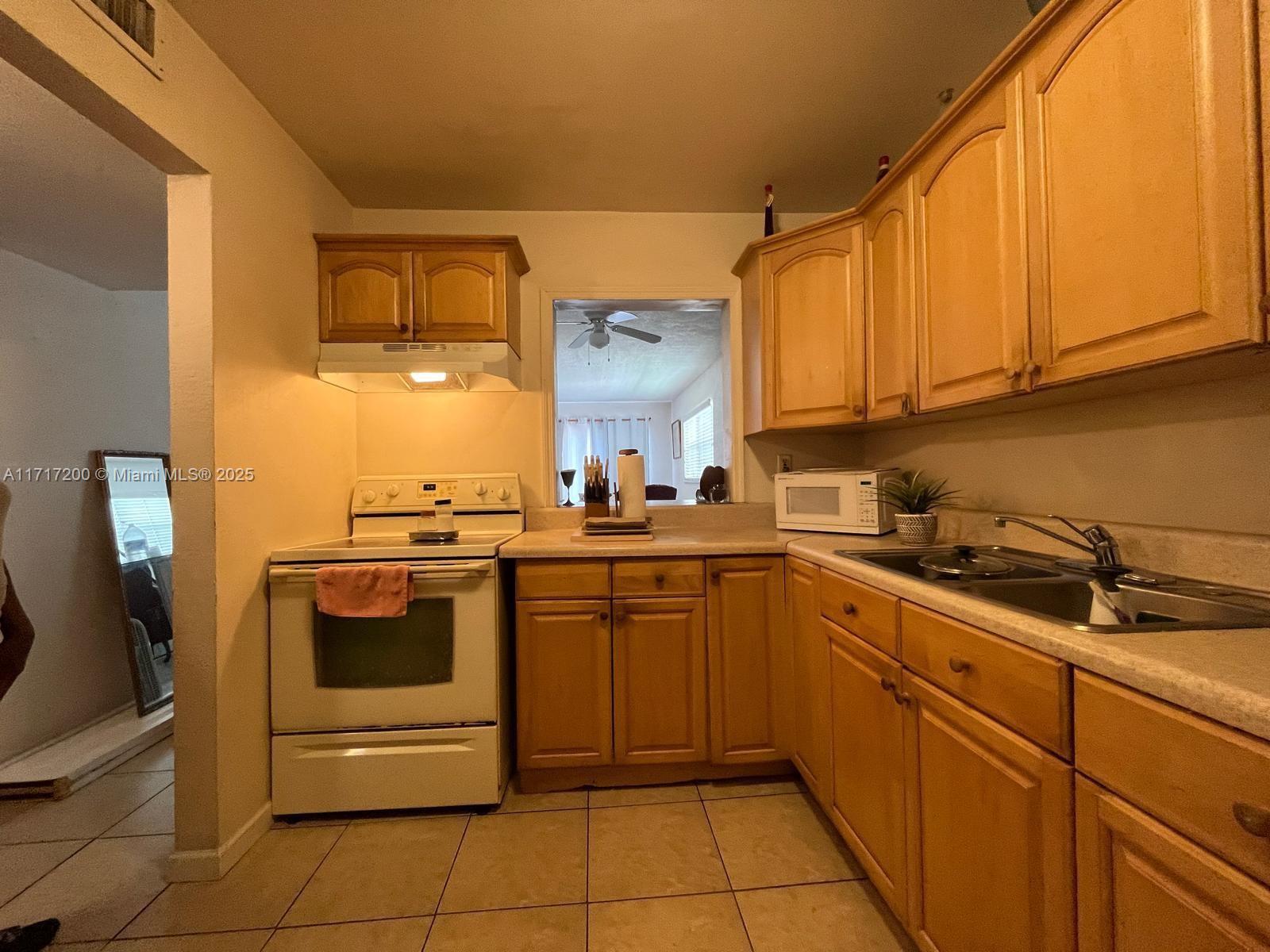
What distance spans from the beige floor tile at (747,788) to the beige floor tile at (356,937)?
38.0 inches

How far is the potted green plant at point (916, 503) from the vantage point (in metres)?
1.67

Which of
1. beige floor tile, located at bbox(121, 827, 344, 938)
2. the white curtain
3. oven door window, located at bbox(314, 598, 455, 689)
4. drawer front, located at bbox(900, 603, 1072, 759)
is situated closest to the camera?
drawer front, located at bbox(900, 603, 1072, 759)

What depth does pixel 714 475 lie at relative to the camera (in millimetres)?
2572

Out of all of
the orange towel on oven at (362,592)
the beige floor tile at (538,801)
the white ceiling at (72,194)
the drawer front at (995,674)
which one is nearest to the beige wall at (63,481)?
the white ceiling at (72,194)

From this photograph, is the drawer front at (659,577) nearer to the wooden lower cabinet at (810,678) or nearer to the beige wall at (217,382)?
the wooden lower cabinet at (810,678)

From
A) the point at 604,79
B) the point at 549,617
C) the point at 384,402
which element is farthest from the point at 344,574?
the point at 604,79

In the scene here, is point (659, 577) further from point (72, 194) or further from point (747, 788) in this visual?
point (72, 194)

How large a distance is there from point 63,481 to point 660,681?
2942mm

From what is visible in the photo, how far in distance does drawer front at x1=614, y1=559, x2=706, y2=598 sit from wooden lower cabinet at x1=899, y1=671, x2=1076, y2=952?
2.55ft

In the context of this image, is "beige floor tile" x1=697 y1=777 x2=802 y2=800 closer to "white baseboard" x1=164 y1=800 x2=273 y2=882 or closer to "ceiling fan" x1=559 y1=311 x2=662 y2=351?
Result: "white baseboard" x1=164 y1=800 x2=273 y2=882

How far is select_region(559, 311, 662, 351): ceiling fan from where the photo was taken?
361 centimetres

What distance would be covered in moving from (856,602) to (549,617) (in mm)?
1024

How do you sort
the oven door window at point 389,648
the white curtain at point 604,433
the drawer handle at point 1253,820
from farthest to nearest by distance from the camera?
the white curtain at point 604,433 < the oven door window at point 389,648 < the drawer handle at point 1253,820

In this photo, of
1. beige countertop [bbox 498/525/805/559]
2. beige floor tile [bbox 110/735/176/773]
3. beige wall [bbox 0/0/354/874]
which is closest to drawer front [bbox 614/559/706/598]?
beige countertop [bbox 498/525/805/559]
